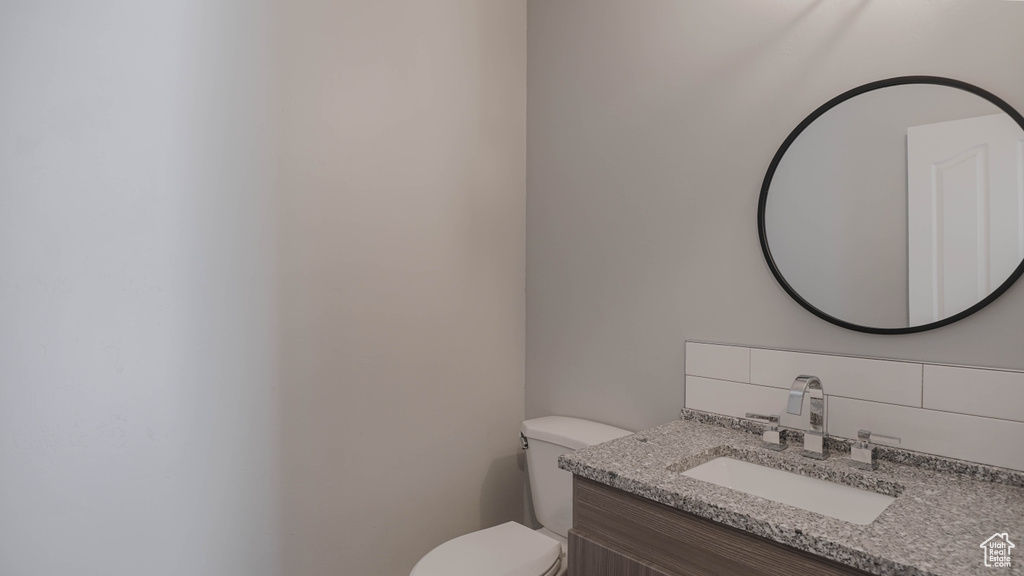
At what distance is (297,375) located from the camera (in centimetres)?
153

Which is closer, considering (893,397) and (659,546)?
→ (659,546)

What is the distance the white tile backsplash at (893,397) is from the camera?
43.5 inches

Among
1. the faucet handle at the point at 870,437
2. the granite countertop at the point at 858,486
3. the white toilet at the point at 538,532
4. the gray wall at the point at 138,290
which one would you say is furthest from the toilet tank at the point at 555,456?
the gray wall at the point at 138,290

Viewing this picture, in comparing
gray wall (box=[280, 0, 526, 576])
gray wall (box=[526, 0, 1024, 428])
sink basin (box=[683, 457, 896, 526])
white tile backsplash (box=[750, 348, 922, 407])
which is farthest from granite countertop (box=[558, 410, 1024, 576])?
gray wall (box=[280, 0, 526, 576])

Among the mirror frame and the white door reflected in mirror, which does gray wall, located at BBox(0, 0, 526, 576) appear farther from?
the white door reflected in mirror

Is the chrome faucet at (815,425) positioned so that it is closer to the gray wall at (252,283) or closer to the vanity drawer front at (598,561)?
the vanity drawer front at (598,561)

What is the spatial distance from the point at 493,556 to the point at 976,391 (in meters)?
1.16

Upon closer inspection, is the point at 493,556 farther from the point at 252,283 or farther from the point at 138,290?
the point at 138,290

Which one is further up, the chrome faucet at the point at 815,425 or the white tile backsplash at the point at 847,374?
the white tile backsplash at the point at 847,374

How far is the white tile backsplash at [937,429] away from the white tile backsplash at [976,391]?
2 centimetres

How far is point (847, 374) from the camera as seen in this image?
130 cm

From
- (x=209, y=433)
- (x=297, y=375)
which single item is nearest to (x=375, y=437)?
(x=297, y=375)

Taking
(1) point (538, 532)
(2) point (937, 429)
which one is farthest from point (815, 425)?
(1) point (538, 532)

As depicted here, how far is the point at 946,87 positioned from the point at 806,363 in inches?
26.1
